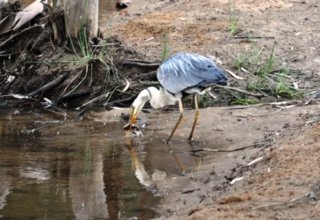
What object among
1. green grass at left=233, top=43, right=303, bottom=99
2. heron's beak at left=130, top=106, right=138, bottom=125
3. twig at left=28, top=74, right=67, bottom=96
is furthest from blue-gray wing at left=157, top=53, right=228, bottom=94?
twig at left=28, top=74, right=67, bottom=96

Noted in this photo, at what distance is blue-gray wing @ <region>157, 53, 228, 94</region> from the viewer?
8312 mm

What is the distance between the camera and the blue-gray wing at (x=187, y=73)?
27.3 feet

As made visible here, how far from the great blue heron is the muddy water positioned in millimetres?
418

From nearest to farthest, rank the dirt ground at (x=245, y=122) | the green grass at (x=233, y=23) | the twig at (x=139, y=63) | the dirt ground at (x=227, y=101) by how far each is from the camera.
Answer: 1. the dirt ground at (x=245, y=122)
2. the dirt ground at (x=227, y=101)
3. the twig at (x=139, y=63)
4. the green grass at (x=233, y=23)

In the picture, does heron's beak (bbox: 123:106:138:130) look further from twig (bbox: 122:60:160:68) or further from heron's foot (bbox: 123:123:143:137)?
twig (bbox: 122:60:160:68)

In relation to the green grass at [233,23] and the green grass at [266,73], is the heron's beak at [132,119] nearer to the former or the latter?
the green grass at [266,73]

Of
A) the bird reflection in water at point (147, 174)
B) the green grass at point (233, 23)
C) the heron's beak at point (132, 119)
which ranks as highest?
the bird reflection in water at point (147, 174)

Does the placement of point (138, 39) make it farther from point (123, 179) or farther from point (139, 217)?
point (139, 217)

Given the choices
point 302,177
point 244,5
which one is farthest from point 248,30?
point 302,177

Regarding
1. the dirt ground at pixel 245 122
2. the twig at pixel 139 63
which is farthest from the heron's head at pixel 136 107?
the twig at pixel 139 63

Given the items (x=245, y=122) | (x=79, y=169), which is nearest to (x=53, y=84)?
(x=245, y=122)

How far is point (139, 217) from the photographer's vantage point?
242 inches

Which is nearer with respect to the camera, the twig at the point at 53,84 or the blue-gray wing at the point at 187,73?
the blue-gray wing at the point at 187,73

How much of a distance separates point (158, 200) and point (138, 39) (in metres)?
5.65
